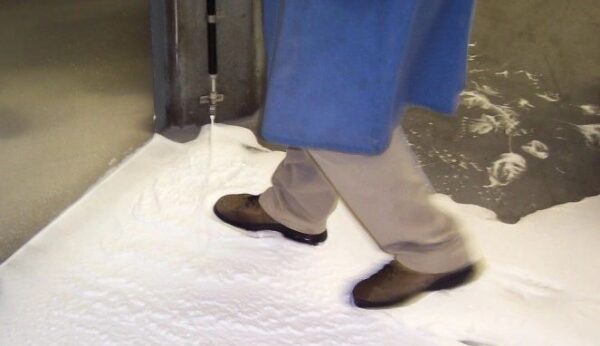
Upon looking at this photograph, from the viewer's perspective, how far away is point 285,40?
2.78 ft

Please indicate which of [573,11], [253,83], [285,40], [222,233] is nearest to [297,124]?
[285,40]

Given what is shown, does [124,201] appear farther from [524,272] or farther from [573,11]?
[573,11]

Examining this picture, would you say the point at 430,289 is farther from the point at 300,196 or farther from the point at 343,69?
the point at 343,69

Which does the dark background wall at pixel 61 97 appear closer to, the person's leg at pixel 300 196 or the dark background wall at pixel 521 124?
the person's leg at pixel 300 196

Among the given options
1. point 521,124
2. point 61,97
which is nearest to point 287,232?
point 61,97

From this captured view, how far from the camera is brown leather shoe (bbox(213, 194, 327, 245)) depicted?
1.27 meters

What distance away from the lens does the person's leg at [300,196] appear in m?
1.17

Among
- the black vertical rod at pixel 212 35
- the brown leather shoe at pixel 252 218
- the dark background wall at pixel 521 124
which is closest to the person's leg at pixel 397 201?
the brown leather shoe at pixel 252 218

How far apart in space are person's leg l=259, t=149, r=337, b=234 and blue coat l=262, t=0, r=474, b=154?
267 mm

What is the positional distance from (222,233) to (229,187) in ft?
0.54

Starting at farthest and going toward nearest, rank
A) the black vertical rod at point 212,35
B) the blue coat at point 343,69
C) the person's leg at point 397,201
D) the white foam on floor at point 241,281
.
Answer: the black vertical rod at point 212,35, the white foam on floor at point 241,281, the person's leg at point 397,201, the blue coat at point 343,69

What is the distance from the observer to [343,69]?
83cm

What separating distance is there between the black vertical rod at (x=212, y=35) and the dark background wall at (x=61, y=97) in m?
0.15

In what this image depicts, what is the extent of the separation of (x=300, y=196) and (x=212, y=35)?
0.50 metres
